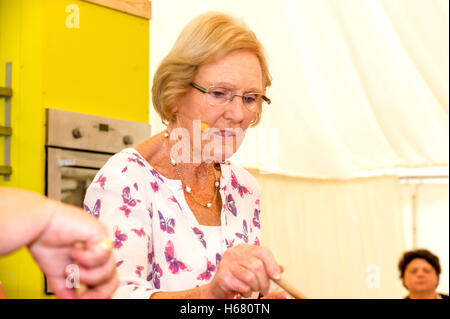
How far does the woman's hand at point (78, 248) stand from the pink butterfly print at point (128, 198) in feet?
2.46

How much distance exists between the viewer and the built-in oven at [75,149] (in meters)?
2.53

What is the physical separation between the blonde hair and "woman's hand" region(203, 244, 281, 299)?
636mm

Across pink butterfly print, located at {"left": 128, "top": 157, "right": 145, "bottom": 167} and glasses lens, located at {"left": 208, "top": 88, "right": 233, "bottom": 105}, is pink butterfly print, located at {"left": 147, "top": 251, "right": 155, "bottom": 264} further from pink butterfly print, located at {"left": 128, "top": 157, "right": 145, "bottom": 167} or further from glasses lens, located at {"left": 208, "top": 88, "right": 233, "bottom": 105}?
glasses lens, located at {"left": 208, "top": 88, "right": 233, "bottom": 105}

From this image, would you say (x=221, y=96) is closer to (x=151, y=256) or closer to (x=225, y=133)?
(x=225, y=133)

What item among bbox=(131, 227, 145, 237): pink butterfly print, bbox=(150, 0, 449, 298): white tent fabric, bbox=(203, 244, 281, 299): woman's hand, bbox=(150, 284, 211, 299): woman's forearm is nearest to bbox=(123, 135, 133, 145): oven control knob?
bbox=(150, 0, 449, 298): white tent fabric

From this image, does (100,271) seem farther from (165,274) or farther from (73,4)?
(73,4)

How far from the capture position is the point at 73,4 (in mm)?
2689

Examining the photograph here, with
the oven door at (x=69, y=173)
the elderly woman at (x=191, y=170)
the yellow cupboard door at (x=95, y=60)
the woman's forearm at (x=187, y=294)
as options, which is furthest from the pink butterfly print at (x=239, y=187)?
the yellow cupboard door at (x=95, y=60)

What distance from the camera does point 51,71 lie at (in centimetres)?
260

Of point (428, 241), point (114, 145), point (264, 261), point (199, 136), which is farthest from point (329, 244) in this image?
point (264, 261)

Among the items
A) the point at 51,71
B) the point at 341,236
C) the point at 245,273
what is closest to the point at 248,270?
the point at 245,273

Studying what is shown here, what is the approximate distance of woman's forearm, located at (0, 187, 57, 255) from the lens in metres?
0.45

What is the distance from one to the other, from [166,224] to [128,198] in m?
0.12

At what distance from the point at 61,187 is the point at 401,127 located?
9.66 feet
